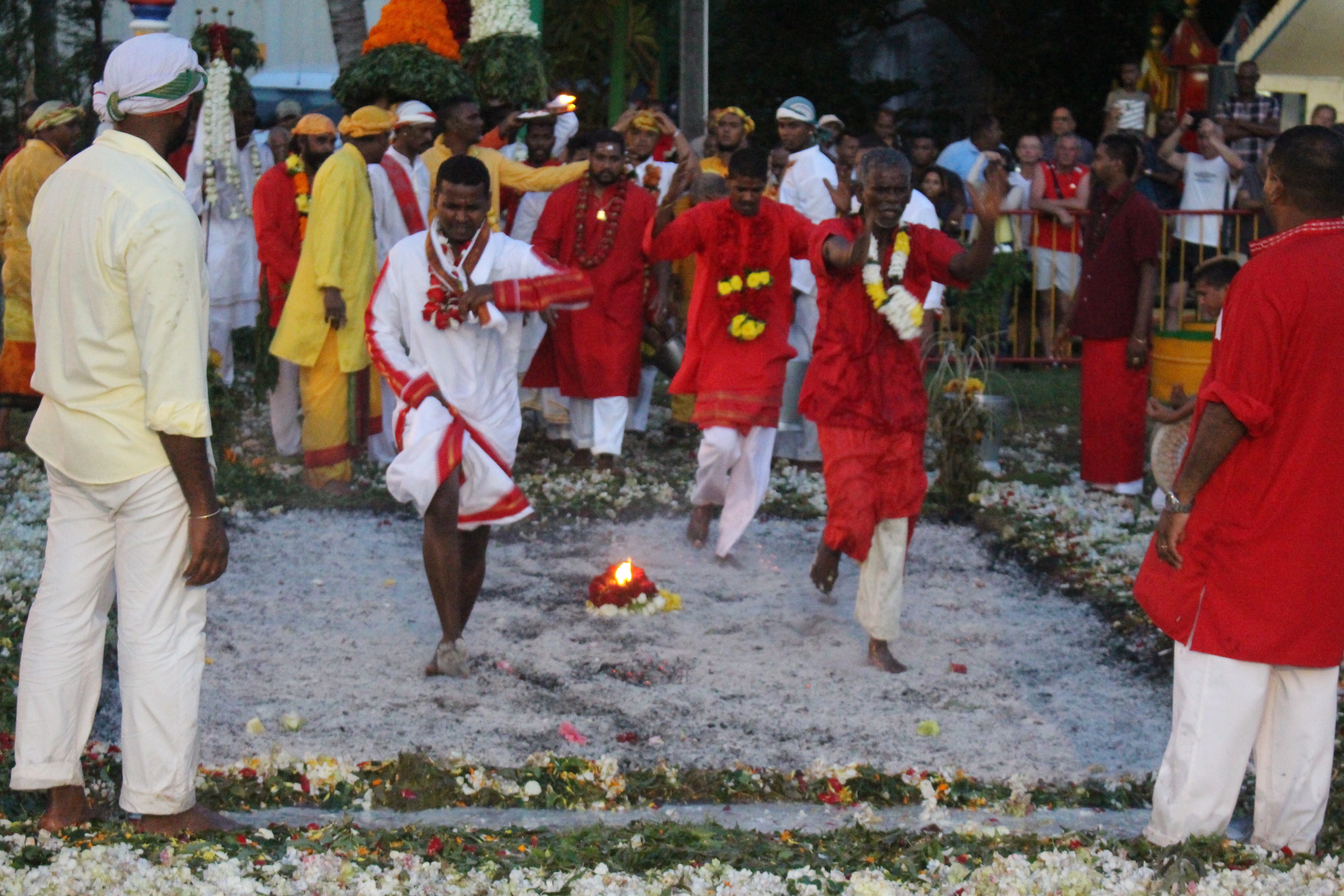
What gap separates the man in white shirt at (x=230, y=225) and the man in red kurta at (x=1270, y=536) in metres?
8.11

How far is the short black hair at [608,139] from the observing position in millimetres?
9961

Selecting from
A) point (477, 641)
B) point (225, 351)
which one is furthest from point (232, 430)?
point (477, 641)

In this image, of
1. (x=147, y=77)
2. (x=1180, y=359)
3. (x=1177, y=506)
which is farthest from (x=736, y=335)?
(x=147, y=77)

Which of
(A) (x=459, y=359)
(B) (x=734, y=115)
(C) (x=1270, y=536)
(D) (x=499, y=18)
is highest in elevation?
(D) (x=499, y=18)

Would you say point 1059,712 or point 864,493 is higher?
point 864,493

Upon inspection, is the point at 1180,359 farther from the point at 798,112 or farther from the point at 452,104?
the point at 452,104

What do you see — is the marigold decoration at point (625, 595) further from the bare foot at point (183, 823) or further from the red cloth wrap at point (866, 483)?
the bare foot at point (183, 823)

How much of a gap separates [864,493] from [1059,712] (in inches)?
44.6

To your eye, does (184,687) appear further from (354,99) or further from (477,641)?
(354,99)

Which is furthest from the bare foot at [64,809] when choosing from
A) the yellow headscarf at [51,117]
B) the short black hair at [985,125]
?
the short black hair at [985,125]

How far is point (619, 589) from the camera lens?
7.45m

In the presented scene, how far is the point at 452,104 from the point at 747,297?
250 cm

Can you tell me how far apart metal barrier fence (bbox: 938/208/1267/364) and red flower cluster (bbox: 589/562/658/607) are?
20.5 ft

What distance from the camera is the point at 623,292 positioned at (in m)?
10.6
